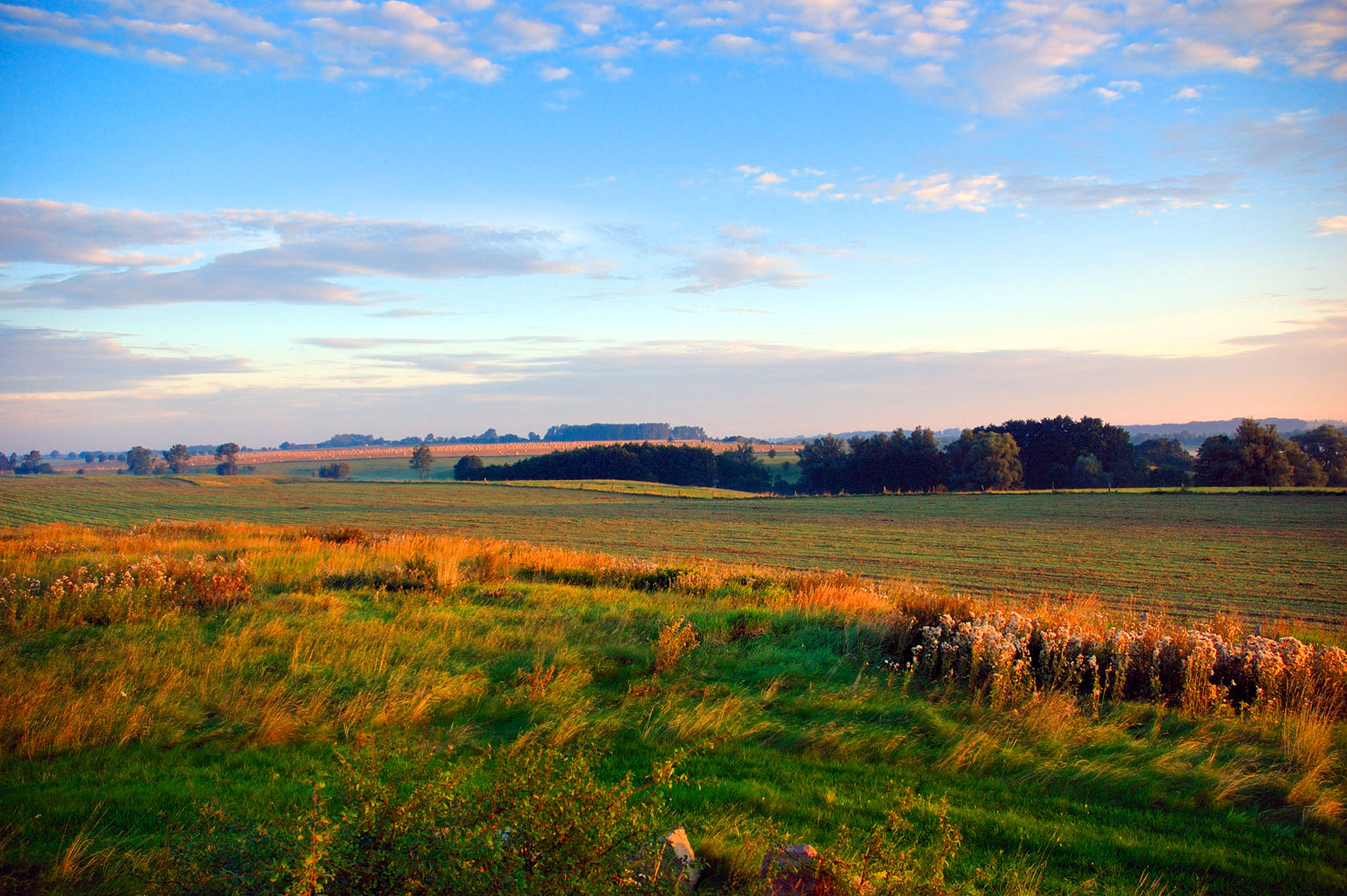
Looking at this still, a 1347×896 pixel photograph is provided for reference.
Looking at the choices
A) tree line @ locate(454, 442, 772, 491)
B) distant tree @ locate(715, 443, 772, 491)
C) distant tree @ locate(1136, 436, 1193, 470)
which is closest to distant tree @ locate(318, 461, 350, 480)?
tree line @ locate(454, 442, 772, 491)

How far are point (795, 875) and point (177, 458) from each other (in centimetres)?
16999

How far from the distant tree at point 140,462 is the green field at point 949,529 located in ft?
216

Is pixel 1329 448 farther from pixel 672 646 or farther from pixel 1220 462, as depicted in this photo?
pixel 672 646

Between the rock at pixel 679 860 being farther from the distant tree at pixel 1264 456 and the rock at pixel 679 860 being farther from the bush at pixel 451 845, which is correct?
the distant tree at pixel 1264 456

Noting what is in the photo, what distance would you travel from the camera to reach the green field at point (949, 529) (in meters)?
22.4

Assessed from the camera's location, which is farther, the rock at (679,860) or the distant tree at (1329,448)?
the distant tree at (1329,448)

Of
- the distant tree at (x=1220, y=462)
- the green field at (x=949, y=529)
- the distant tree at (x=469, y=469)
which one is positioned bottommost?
the green field at (x=949, y=529)

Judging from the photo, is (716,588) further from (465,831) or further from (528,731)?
(465,831)

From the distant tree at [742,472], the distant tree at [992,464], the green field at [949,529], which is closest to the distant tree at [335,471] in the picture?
the green field at [949,529]

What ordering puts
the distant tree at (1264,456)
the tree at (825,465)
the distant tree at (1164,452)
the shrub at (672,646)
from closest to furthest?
the shrub at (672,646), the distant tree at (1264,456), the tree at (825,465), the distant tree at (1164,452)

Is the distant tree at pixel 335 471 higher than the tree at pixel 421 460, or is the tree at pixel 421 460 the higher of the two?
the tree at pixel 421 460

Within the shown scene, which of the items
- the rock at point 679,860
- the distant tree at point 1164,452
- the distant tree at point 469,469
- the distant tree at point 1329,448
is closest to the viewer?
A: the rock at point 679,860

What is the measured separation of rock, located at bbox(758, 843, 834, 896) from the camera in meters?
3.30

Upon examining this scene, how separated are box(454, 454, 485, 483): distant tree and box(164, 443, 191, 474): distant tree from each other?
175 ft
